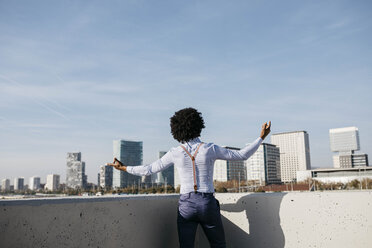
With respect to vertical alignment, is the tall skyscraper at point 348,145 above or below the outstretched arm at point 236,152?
above

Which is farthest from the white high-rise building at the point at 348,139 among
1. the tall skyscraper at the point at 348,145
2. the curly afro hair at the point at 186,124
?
the curly afro hair at the point at 186,124

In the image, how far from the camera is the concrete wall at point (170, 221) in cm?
270

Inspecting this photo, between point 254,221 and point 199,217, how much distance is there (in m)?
1.00

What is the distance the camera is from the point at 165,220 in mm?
3799

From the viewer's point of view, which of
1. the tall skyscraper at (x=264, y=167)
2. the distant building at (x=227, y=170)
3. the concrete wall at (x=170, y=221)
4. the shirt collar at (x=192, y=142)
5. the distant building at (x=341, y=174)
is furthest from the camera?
the tall skyscraper at (x=264, y=167)

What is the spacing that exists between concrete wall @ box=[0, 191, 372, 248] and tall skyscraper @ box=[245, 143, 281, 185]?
15533 cm

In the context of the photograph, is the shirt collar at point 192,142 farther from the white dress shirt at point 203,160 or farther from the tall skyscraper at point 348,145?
the tall skyscraper at point 348,145

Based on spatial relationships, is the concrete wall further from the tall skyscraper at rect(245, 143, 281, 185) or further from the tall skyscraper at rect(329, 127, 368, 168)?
the tall skyscraper at rect(329, 127, 368, 168)

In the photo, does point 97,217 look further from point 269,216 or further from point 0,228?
point 269,216

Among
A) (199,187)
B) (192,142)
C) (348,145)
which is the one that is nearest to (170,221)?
(199,187)

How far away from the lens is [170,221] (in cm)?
386

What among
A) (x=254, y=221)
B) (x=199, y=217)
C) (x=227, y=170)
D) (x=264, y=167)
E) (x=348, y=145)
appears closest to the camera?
(x=199, y=217)

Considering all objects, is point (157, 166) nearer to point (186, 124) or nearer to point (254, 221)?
point (186, 124)

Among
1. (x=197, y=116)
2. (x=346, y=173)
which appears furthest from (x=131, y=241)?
(x=346, y=173)
